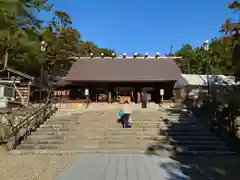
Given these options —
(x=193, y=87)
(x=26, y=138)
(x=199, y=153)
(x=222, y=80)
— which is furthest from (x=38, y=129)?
(x=222, y=80)

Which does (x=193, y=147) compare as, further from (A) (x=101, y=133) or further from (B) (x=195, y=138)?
(A) (x=101, y=133)

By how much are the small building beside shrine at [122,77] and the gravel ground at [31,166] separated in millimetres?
13470

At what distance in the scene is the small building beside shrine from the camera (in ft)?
73.3

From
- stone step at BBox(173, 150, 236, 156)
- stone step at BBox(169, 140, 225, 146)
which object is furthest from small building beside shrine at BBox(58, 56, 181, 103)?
stone step at BBox(173, 150, 236, 156)

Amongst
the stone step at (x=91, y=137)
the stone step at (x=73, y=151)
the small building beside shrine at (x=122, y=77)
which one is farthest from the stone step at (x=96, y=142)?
the small building beside shrine at (x=122, y=77)

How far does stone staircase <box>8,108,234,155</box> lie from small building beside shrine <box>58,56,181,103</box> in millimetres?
7752

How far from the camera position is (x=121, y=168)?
7.48m

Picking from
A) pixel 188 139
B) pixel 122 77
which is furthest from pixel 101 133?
pixel 122 77

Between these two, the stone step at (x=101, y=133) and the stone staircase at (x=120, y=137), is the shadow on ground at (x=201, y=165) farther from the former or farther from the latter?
the stone step at (x=101, y=133)

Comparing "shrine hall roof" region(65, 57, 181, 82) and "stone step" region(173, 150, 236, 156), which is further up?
"shrine hall roof" region(65, 57, 181, 82)

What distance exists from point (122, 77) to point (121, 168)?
50.3 ft

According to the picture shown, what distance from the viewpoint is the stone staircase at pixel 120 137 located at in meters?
10.3

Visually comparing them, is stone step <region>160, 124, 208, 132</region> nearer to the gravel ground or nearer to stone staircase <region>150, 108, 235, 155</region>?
stone staircase <region>150, 108, 235, 155</region>

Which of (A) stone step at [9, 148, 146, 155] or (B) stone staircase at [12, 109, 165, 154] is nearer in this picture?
(A) stone step at [9, 148, 146, 155]
